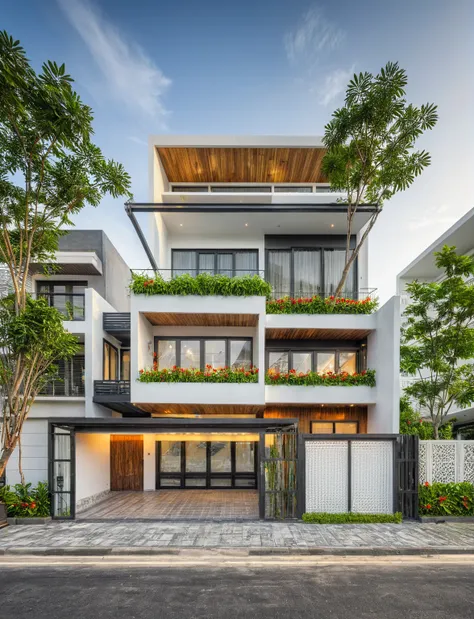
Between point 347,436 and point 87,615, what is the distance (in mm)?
7419

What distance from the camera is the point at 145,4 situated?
43.8 ft

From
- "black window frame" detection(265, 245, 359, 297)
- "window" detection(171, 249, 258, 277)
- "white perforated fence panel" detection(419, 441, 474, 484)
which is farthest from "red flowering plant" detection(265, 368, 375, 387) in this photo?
"window" detection(171, 249, 258, 277)

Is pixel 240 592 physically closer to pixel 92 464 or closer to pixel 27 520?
pixel 27 520

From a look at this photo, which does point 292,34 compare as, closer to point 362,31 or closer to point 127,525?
point 362,31

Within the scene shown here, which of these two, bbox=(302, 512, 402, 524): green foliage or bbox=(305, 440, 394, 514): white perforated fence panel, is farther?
bbox=(305, 440, 394, 514): white perforated fence panel

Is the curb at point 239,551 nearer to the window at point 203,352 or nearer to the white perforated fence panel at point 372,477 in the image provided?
the white perforated fence panel at point 372,477

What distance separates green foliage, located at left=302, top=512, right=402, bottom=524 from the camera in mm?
9562

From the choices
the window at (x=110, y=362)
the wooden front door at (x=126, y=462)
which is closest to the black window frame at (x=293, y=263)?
the window at (x=110, y=362)

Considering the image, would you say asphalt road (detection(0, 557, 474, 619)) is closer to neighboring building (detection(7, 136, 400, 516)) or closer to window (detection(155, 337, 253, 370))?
neighboring building (detection(7, 136, 400, 516))

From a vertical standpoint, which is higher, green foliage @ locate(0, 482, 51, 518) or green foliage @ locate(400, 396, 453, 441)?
green foliage @ locate(400, 396, 453, 441)

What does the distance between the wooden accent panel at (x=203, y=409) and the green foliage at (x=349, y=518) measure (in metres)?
3.86

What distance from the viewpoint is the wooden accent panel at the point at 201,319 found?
1246 centimetres

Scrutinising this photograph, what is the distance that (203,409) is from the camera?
12891 mm

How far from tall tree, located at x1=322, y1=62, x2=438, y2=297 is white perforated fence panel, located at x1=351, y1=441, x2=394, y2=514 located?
548cm
